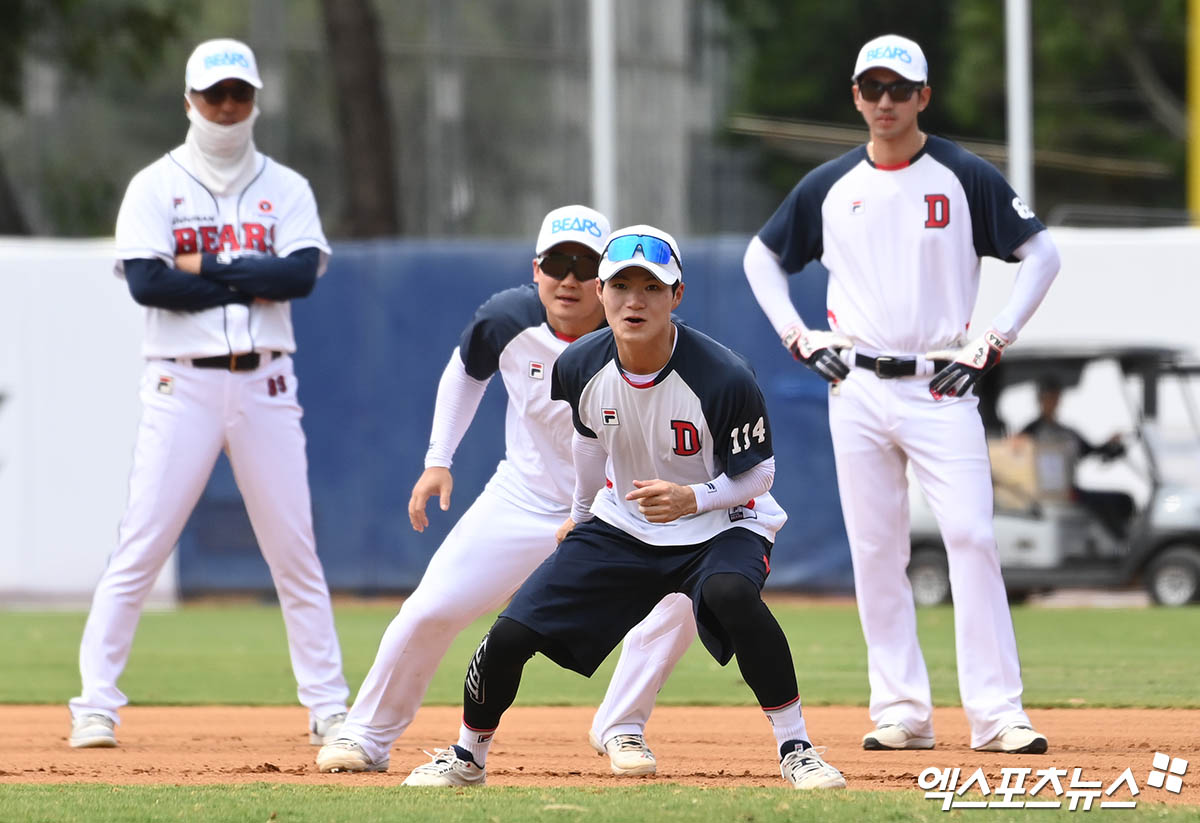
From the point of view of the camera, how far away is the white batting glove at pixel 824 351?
6688 mm

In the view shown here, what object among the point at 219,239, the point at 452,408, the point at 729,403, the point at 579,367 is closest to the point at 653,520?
the point at 729,403

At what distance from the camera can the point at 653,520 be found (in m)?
5.39

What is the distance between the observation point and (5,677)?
9.77 metres

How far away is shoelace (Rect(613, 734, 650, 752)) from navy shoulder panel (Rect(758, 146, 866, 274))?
1.98m

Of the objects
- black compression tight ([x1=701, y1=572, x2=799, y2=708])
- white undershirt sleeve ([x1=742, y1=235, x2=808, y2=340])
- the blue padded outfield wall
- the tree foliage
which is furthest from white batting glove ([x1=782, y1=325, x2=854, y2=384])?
the tree foliage

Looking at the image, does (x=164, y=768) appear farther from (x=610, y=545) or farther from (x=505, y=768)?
(x=610, y=545)

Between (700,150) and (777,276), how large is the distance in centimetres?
3112

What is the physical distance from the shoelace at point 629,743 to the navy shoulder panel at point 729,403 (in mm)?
1192

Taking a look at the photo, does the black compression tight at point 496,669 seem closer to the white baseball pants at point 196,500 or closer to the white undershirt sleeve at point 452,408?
the white undershirt sleeve at point 452,408

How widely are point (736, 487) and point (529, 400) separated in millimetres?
1008

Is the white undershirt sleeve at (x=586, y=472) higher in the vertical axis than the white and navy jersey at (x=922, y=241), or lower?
lower

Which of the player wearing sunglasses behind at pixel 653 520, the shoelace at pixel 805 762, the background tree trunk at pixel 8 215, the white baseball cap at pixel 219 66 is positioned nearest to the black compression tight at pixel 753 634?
the player wearing sunglasses behind at pixel 653 520

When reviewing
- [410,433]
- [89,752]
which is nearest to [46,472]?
[410,433]

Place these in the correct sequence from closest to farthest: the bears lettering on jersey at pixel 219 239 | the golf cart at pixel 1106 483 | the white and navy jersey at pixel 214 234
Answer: the white and navy jersey at pixel 214 234 → the bears lettering on jersey at pixel 219 239 → the golf cart at pixel 1106 483
